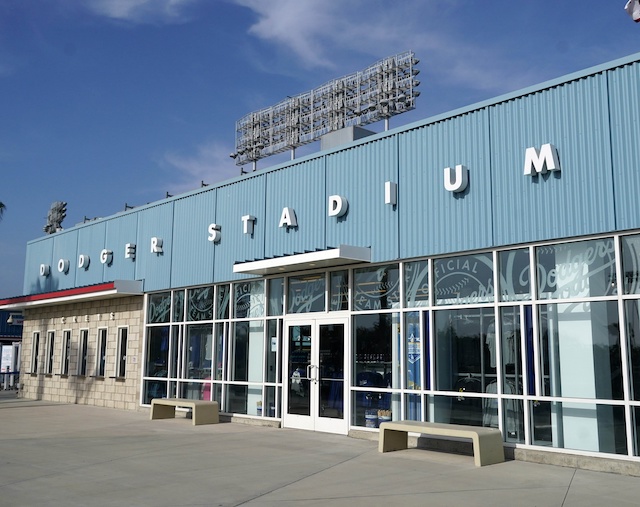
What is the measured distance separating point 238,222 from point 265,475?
334 inches

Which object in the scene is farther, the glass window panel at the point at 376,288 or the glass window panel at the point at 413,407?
the glass window panel at the point at 376,288

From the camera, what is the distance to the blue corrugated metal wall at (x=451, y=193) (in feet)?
34.0

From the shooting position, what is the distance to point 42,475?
377 inches

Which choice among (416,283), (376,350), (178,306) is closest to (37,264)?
(178,306)

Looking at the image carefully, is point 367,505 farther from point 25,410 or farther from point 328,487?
point 25,410

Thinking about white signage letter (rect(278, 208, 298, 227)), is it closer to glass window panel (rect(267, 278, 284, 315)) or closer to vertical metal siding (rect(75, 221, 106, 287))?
glass window panel (rect(267, 278, 284, 315))

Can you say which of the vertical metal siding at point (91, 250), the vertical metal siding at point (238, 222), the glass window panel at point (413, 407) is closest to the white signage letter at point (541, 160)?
the glass window panel at point (413, 407)

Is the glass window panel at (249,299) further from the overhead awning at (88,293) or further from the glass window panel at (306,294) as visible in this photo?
the overhead awning at (88,293)

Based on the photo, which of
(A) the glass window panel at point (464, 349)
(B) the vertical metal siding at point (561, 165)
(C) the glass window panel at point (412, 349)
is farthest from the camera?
(C) the glass window panel at point (412, 349)

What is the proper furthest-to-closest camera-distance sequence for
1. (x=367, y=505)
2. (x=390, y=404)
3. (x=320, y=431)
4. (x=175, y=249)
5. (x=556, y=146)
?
(x=175, y=249)
(x=320, y=431)
(x=390, y=404)
(x=556, y=146)
(x=367, y=505)

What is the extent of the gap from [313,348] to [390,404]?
93.6 inches

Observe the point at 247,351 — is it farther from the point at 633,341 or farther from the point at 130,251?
the point at 633,341

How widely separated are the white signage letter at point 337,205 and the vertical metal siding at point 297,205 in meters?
0.33

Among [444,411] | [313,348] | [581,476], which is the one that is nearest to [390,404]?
[444,411]
